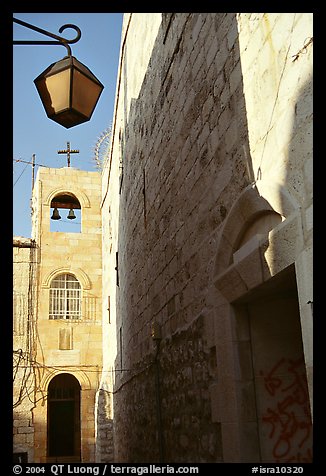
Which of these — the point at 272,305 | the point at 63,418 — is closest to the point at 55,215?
the point at 63,418

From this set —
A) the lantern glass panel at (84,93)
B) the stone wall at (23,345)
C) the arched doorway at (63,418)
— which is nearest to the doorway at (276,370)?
the lantern glass panel at (84,93)

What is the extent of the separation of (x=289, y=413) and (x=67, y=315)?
13.7 m

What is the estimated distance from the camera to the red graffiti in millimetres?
3412

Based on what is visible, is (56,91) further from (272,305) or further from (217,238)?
(272,305)

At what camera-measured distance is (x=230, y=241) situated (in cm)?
391

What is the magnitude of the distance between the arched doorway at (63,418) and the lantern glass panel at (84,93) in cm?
1476

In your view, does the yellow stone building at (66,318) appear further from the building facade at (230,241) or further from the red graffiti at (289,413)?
the red graffiti at (289,413)

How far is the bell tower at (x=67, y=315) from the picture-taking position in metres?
15.8

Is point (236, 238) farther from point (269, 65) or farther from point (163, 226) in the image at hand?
point (163, 226)

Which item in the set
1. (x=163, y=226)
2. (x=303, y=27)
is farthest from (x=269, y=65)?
(x=163, y=226)
